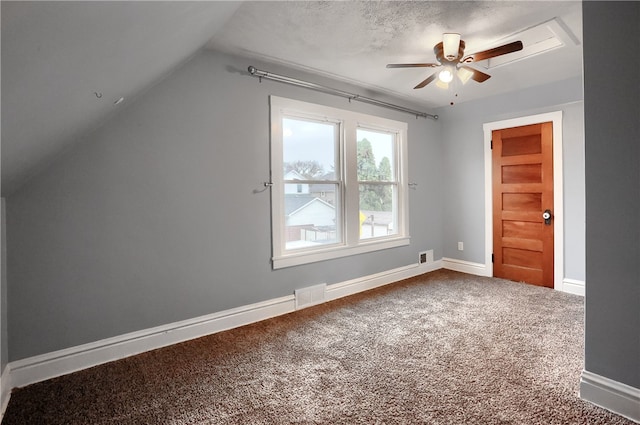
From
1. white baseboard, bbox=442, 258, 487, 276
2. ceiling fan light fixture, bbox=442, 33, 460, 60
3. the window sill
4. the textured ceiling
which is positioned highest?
the textured ceiling

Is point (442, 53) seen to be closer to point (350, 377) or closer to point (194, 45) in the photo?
point (194, 45)

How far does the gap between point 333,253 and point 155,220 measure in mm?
1857

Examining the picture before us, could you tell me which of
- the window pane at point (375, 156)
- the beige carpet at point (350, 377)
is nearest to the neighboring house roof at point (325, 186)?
the window pane at point (375, 156)

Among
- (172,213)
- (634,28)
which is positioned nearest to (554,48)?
(634,28)

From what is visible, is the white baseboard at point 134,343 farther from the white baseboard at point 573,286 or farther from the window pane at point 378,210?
the white baseboard at point 573,286

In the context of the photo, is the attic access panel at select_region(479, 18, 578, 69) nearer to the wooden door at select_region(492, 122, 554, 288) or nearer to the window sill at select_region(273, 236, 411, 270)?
the wooden door at select_region(492, 122, 554, 288)

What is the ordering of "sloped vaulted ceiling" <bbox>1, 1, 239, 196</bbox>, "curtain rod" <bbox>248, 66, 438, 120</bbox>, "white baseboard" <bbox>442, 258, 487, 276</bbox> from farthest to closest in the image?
"white baseboard" <bbox>442, 258, 487, 276</bbox> → "curtain rod" <bbox>248, 66, 438, 120</bbox> → "sloped vaulted ceiling" <bbox>1, 1, 239, 196</bbox>

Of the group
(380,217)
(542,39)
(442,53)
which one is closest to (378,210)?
(380,217)

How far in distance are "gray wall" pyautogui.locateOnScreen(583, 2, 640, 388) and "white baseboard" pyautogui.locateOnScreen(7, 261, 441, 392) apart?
238cm

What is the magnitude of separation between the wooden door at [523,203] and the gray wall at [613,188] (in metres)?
2.54

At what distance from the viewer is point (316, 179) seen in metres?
3.62

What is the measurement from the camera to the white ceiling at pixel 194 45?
1.05 m

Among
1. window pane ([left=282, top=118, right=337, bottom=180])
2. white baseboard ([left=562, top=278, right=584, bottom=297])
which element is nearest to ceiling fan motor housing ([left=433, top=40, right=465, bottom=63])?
window pane ([left=282, top=118, right=337, bottom=180])

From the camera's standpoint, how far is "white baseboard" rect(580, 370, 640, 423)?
169cm
